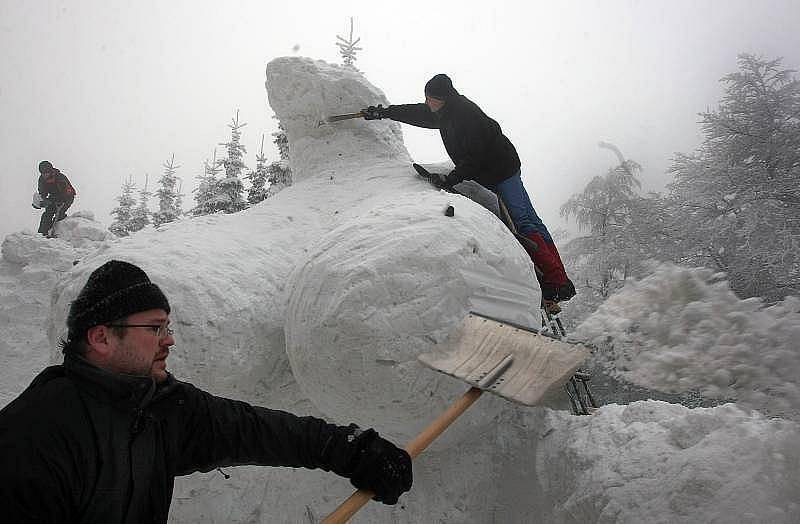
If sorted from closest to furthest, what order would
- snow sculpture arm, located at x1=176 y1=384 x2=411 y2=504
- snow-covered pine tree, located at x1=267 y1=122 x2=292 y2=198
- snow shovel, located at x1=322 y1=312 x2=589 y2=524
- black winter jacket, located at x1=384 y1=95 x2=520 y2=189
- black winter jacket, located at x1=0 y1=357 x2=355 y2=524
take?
black winter jacket, located at x1=0 y1=357 x2=355 y2=524
snow sculpture arm, located at x1=176 y1=384 x2=411 y2=504
snow shovel, located at x1=322 y1=312 x2=589 y2=524
black winter jacket, located at x1=384 y1=95 x2=520 y2=189
snow-covered pine tree, located at x1=267 y1=122 x2=292 y2=198

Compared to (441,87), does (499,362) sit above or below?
below

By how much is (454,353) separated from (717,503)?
5.02 ft

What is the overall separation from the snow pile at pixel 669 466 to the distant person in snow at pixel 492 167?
119 centimetres

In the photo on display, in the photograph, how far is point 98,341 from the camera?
5.75ft

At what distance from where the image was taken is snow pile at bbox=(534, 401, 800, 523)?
2268 mm

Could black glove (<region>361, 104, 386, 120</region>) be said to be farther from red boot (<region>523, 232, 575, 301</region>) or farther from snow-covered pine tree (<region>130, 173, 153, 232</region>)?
snow-covered pine tree (<region>130, 173, 153, 232</region>)

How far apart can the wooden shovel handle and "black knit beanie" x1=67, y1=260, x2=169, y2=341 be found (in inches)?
45.3

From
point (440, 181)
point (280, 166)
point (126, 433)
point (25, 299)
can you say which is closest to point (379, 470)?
point (126, 433)

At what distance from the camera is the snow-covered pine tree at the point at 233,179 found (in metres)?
13.6

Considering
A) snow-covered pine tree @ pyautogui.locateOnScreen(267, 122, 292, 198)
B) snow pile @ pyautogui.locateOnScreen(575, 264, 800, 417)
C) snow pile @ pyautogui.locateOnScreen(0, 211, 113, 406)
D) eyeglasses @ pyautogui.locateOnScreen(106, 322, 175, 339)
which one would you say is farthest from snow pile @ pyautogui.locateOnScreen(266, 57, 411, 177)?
snow-covered pine tree @ pyautogui.locateOnScreen(267, 122, 292, 198)

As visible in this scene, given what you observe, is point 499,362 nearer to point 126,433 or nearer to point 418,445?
point 418,445

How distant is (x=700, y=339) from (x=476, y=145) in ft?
8.44

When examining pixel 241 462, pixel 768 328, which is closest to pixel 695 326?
pixel 768 328

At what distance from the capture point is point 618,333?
9.15 feet
